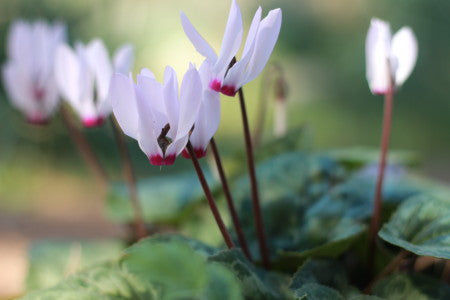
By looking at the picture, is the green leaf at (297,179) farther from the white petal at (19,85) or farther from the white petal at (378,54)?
the white petal at (19,85)

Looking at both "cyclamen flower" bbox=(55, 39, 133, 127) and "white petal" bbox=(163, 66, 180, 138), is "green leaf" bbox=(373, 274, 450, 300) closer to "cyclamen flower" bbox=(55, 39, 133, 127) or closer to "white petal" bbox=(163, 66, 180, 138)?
"white petal" bbox=(163, 66, 180, 138)

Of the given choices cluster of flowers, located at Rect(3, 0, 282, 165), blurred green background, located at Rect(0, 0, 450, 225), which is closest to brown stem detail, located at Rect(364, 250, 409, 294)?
cluster of flowers, located at Rect(3, 0, 282, 165)

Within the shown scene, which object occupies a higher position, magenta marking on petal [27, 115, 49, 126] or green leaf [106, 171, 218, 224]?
magenta marking on petal [27, 115, 49, 126]

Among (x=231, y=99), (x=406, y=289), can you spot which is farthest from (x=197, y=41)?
(x=231, y=99)

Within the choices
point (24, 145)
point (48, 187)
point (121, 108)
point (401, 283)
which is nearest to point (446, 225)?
point (401, 283)

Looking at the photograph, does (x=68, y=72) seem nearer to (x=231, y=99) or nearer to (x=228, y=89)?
(x=228, y=89)

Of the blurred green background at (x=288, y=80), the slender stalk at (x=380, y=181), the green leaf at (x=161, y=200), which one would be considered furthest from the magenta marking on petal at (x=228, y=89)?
the blurred green background at (x=288, y=80)

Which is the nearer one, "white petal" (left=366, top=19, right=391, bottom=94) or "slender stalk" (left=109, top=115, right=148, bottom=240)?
"white petal" (left=366, top=19, right=391, bottom=94)
